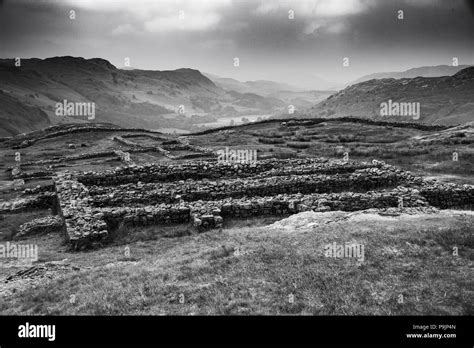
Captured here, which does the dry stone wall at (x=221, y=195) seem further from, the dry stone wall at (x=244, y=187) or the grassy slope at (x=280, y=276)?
the grassy slope at (x=280, y=276)

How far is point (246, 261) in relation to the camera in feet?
38.9

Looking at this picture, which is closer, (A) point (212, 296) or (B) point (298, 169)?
(A) point (212, 296)

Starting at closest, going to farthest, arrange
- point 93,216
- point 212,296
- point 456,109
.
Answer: point 212,296, point 93,216, point 456,109

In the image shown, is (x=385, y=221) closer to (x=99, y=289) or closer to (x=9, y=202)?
(x=99, y=289)

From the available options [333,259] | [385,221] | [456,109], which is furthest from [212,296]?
[456,109]

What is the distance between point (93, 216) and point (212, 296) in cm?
1062
